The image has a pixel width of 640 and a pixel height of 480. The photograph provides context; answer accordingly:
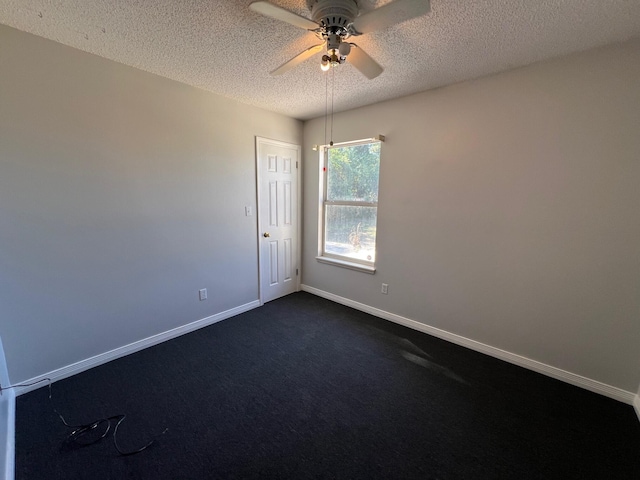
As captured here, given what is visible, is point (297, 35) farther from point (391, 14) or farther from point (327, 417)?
point (327, 417)

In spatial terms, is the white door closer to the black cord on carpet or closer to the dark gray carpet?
the dark gray carpet

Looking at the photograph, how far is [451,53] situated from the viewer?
6.28 ft

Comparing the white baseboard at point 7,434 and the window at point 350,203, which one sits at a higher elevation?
the window at point 350,203

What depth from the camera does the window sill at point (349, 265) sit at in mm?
3236

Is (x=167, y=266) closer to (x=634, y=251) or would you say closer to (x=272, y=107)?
(x=272, y=107)

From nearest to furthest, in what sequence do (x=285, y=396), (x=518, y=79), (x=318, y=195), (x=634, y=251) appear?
1. (x=634, y=251)
2. (x=285, y=396)
3. (x=518, y=79)
4. (x=318, y=195)

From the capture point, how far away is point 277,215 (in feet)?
11.7

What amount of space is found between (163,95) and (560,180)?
338cm

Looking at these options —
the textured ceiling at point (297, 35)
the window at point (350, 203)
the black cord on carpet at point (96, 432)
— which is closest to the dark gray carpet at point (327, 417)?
the black cord on carpet at point (96, 432)

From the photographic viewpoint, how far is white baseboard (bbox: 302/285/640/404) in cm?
195

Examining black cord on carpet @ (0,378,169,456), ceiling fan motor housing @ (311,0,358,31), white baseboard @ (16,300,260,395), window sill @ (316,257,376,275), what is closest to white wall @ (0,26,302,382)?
white baseboard @ (16,300,260,395)

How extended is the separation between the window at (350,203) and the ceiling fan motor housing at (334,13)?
1.71 m

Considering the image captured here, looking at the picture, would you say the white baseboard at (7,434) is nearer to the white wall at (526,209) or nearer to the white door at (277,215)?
the white door at (277,215)

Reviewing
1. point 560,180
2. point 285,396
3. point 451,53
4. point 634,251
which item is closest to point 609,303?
point 634,251
